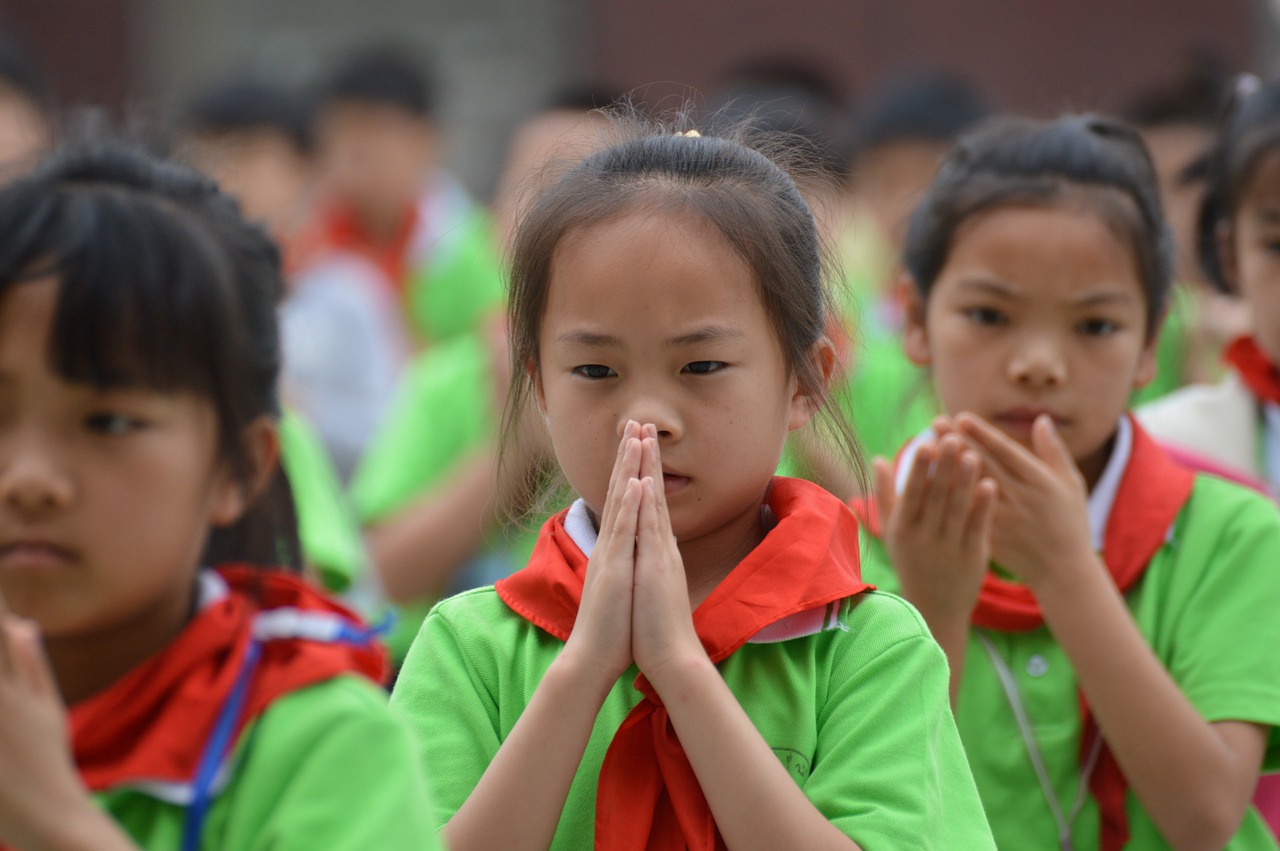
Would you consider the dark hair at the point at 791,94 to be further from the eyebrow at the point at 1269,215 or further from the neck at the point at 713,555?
the neck at the point at 713,555

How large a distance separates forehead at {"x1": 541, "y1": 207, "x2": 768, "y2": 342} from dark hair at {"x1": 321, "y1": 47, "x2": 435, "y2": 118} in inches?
181

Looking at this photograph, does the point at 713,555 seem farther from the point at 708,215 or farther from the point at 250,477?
the point at 250,477

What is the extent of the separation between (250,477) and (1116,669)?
1.11 m

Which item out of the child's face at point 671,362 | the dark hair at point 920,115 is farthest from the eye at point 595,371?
the dark hair at point 920,115

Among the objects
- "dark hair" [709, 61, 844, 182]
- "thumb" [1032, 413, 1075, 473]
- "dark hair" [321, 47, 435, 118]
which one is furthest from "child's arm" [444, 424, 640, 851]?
"dark hair" [321, 47, 435, 118]

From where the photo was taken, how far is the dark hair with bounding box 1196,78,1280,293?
2693 mm

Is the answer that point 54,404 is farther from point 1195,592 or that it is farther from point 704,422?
point 1195,592

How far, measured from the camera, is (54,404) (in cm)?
143

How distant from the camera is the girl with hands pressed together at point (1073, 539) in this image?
80.7 inches

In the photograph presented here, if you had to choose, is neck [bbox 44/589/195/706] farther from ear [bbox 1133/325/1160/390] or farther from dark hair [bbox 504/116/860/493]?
ear [bbox 1133/325/1160/390]

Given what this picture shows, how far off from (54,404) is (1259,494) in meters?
1.67

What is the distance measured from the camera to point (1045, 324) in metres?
2.26

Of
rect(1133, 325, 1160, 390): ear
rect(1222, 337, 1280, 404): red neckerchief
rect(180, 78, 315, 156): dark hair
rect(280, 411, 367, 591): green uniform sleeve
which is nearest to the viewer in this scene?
rect(1133, 325, 1160, 390): ear

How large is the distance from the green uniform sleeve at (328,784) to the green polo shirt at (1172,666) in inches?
38.1
